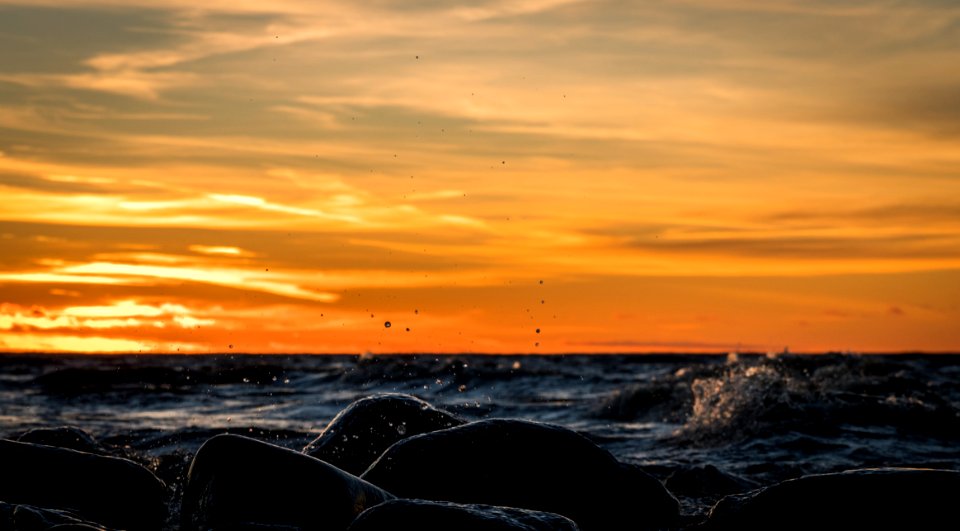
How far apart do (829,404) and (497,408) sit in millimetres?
6043

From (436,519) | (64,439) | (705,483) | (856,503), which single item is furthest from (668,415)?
(436,519)

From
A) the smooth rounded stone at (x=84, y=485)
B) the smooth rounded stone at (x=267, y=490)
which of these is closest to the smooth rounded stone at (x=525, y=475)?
the smooth rounded stone at (x=267, y=490)

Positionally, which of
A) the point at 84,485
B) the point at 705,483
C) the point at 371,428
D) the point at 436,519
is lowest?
the point at 705,483

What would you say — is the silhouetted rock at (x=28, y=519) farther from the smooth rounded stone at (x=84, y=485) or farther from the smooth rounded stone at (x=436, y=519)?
the smooth rounded stone at (x=84, y=485)

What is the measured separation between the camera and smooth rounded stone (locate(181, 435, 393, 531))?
17.0 feet

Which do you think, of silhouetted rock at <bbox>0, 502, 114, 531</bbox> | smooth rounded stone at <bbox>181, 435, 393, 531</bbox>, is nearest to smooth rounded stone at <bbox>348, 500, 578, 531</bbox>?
smooth rounded stone at <bbox>181, 435, 393, 531</bbox>

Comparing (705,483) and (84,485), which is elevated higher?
(84,485)

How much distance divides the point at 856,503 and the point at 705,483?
2.73 metres

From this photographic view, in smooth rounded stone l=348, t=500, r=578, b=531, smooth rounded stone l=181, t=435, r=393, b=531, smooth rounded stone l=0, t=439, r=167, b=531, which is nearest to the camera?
smooth rounded stone l=348, t=500, r=578, b=531

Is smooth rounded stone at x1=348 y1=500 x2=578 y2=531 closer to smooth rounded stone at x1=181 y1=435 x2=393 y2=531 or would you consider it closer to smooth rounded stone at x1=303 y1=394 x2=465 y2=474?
smooth rounded stone at x1=181 y1=435 x2=393 y2=531

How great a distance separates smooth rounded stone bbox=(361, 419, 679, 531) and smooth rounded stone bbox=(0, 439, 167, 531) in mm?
1382

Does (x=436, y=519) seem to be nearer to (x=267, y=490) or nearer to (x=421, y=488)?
(x=267, y=490)

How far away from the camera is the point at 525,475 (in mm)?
6281

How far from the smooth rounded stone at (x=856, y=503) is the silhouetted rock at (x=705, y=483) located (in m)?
2.34
